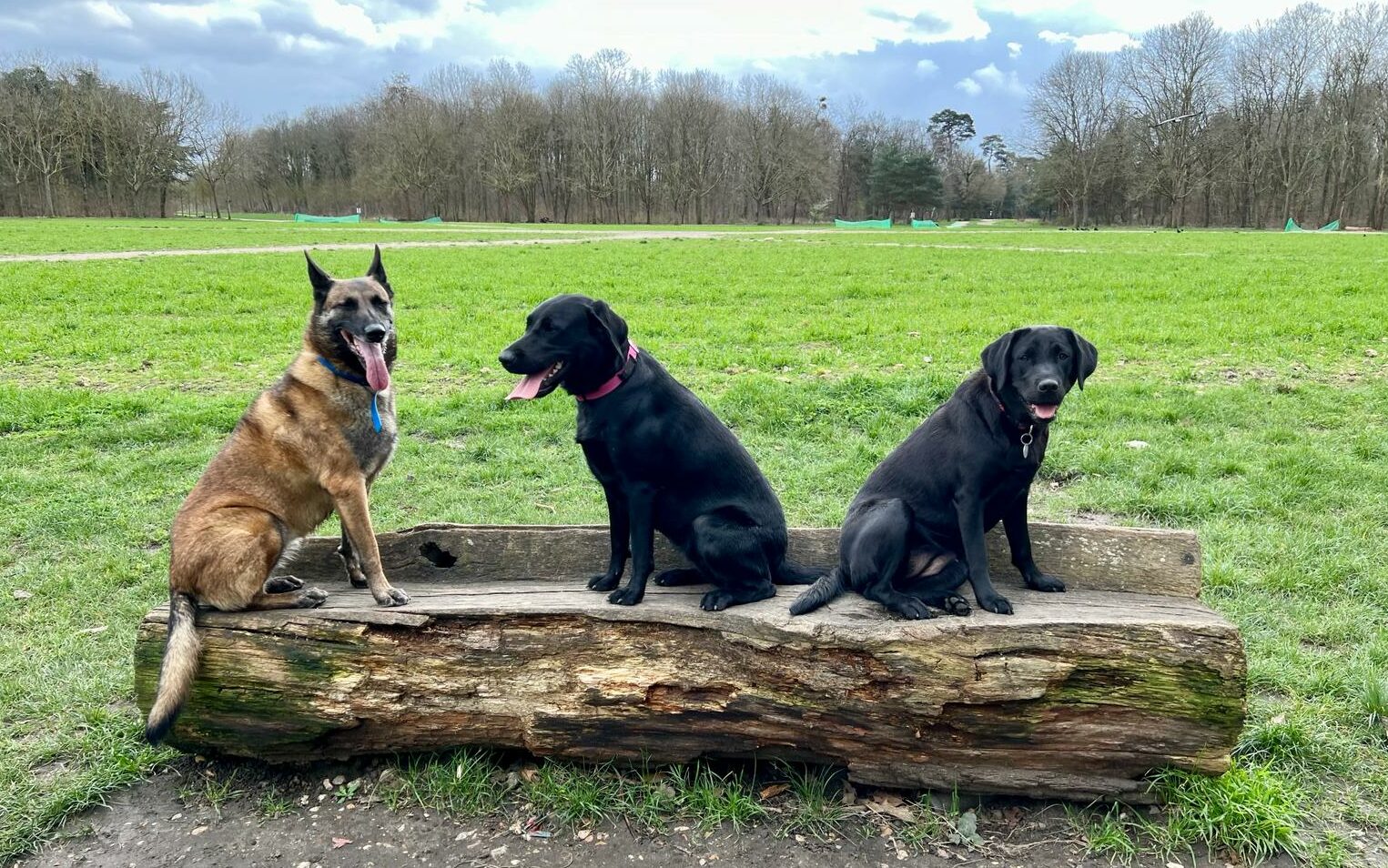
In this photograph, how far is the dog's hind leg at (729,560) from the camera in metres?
3.48

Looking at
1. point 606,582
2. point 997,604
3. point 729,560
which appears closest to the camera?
point 997,604

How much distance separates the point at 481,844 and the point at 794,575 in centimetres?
171

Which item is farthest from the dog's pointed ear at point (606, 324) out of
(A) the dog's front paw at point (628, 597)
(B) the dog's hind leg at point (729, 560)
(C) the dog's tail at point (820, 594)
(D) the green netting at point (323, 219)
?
(D) the green netting at point (323, 219)

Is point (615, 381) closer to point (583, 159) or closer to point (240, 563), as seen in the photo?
point (240, 563)

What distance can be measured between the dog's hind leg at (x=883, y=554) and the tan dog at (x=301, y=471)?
196 cm

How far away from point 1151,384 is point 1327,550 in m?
4.41

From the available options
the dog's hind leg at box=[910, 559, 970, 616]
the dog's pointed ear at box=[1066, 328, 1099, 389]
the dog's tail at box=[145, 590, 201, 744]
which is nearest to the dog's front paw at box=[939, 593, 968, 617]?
the dog's hind leg at box=[910, 559, 970, 616]

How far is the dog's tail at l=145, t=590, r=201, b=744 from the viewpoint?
3184 mm

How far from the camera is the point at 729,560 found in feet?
11.4

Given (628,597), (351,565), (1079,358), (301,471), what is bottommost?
(351,565)

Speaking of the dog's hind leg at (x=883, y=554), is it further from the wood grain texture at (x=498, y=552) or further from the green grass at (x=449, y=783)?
the green grass at (x=449, y=783)

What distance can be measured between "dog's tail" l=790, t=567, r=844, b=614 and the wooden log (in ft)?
0.16

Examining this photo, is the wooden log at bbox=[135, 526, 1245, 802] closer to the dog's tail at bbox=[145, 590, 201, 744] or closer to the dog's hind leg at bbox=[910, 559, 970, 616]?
the dog's tail at bbox=[145, 590, 201, 744]

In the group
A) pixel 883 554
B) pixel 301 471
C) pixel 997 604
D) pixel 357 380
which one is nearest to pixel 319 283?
pixel 357 380
